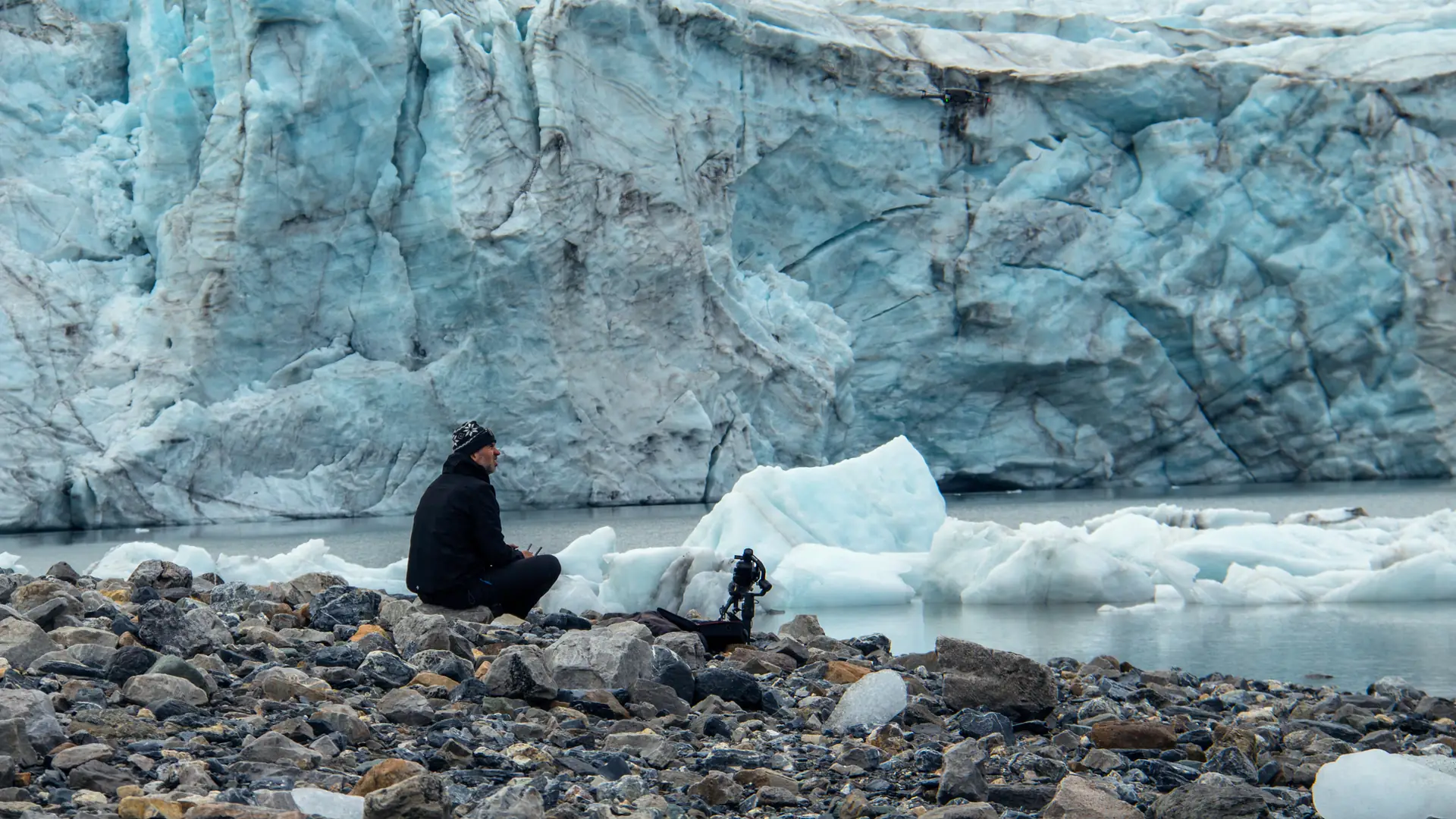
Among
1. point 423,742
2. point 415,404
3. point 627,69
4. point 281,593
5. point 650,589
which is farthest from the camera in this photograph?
point 627,69

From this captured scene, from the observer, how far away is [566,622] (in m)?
3.64

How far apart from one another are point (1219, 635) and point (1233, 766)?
2.45 metres

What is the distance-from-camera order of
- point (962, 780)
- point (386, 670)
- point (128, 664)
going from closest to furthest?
point (962, 780)
point (128, 664)
point (386, 670)

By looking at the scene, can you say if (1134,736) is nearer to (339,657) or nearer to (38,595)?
(339,657)

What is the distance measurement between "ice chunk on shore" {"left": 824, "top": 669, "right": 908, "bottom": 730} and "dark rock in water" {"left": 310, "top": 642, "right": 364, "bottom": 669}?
3.01ft

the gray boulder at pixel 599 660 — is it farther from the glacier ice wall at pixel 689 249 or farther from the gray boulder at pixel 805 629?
the glacier ice wall at pixel 689 249

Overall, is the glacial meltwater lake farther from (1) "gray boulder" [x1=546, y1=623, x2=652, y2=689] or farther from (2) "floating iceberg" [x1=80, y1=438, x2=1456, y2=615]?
(1) "gray boulder" [x1=546, y1=623, x2=652, y2=689]

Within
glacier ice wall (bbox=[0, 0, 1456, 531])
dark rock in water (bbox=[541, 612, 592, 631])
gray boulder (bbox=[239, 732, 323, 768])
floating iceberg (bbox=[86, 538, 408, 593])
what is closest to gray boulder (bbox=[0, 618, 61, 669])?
gray boulder (bbox=[239, 732, 323, 768])

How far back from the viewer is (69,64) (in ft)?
42.5

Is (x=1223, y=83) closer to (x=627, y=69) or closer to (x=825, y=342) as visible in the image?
(x=825, y=342)

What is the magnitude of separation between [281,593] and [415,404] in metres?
9.00

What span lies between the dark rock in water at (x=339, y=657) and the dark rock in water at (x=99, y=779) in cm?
88

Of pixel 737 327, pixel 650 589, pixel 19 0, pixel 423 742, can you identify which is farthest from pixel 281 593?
pixel 19 0

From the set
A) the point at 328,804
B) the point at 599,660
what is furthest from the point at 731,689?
the point at 328,804
